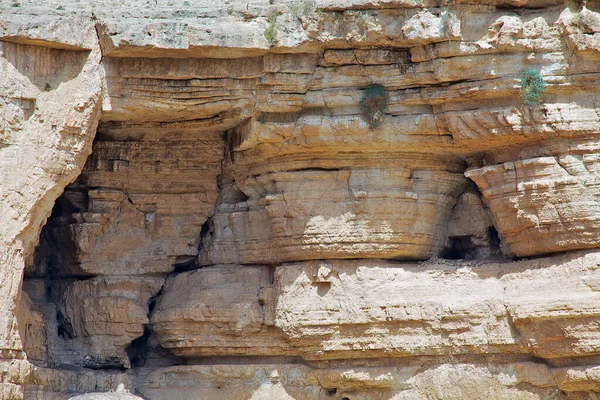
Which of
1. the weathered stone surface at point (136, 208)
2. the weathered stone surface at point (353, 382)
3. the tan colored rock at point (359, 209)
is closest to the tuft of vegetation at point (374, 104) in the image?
the tan colored rock at point (359, 209)

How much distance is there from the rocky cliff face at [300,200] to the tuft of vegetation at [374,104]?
4cm

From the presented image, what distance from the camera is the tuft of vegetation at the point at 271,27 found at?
11.7 metres

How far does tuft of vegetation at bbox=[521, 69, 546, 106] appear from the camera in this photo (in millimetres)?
11539

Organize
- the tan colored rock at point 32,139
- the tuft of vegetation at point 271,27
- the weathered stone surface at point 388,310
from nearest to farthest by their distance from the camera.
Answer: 1. the tan colored rock at point 32,139
2. the tuft of vegetation at point 271,27
3. the weathered stone surface at point 388,310

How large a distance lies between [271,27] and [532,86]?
3.04 meters

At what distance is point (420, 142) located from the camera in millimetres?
12516

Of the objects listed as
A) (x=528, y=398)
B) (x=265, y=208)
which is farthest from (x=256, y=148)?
(x=528, y=398)

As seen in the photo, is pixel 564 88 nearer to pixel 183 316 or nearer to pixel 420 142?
pixel 420 142

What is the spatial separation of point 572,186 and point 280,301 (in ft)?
12.8

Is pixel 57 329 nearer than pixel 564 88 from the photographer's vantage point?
No

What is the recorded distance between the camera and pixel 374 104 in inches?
481

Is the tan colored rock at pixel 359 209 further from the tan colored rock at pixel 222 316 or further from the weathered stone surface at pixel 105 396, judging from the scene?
the weathered stone surface at pixel 105 396

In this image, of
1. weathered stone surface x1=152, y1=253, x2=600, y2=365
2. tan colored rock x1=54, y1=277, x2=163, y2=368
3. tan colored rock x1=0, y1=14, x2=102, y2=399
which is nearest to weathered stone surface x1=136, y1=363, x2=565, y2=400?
weathered stone surface x1=152, y1=253, x2=600, y2=365

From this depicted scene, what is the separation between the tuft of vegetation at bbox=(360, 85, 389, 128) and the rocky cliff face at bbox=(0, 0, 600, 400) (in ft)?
0.12
